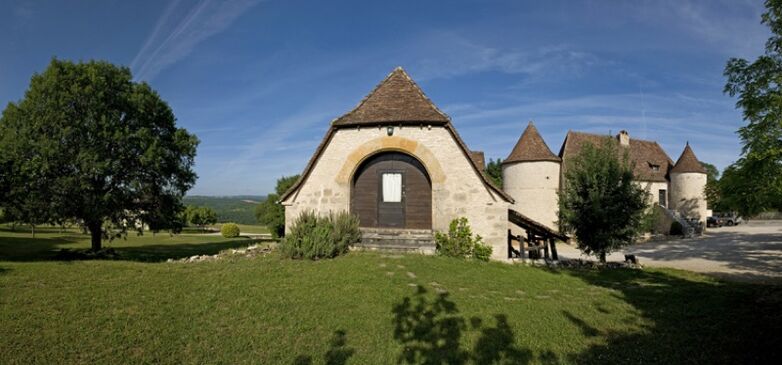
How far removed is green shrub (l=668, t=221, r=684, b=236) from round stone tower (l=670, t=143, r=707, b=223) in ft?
12.2

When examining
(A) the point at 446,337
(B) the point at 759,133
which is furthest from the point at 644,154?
(A) the point at 446,337

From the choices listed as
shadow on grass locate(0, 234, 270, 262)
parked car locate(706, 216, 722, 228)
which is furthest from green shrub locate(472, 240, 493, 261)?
parked car locate(706, 216, 722, 228)

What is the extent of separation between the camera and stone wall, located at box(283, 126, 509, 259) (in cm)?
1240

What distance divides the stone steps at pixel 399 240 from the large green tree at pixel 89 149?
36.1 feet

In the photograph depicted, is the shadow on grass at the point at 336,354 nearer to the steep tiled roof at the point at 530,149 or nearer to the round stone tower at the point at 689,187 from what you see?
the steep tiled roof at the point at 530,149

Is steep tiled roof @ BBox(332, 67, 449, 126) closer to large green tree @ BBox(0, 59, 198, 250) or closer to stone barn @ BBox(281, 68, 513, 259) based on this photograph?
stone barn @ BBox(281, 68, 513, 259)

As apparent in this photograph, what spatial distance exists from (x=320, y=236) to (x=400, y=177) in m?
3.92

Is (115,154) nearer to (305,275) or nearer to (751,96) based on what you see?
(305,275)

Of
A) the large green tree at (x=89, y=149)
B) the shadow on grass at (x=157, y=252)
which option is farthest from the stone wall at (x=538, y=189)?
the large green tree at (x=89, y=149)

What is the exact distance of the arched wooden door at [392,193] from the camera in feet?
43.2

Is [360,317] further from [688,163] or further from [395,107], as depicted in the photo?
[688,163]

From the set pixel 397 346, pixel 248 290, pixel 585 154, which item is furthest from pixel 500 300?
pixel 585 154

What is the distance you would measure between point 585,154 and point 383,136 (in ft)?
25.4

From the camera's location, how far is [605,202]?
1280 cm
